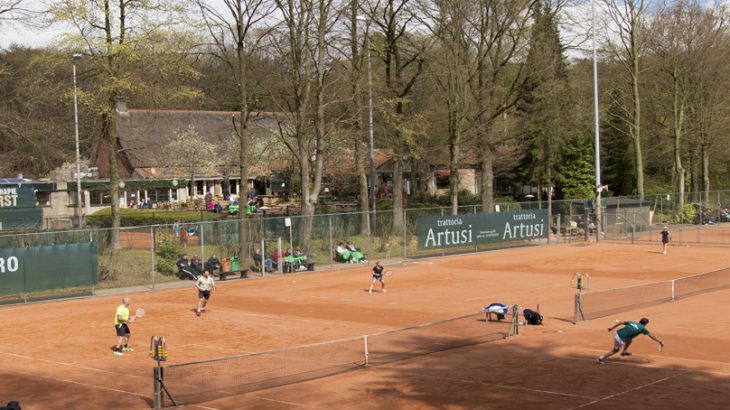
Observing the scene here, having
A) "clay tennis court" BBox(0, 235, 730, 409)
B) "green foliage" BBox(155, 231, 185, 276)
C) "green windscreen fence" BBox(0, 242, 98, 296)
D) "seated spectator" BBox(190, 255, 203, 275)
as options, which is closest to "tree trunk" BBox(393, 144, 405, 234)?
"clay tennis court" BBox(0, 235, 730, 409)

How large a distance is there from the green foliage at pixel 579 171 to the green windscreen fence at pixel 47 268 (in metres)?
51.3

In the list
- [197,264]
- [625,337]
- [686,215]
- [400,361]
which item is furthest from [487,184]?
[625,337]

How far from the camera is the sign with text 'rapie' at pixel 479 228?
151 ft

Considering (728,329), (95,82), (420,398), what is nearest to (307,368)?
(420,398)

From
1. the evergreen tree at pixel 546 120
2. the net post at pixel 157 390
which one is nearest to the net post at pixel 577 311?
the net post at pixel 157 390

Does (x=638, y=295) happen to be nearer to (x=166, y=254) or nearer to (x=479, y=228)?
(x=479, y=228)

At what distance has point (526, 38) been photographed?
5562 centimetres

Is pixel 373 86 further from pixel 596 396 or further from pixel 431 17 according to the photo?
pixel 596 396

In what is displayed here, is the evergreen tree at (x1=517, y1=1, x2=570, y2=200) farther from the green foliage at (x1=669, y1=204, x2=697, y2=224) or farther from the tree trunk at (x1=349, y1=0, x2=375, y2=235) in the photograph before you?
the tree trunk at (x1=349, y1=0, x2=375, y2=235)

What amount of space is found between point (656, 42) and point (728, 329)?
4966 cm

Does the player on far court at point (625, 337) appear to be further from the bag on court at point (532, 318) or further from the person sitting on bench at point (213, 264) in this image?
the person sitting on bench at point (213, 264)

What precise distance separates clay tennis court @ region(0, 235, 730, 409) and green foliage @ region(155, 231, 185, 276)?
2.52 metres

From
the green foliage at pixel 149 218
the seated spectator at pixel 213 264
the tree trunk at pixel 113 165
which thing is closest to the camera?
the tree trunk at pixel 113 165

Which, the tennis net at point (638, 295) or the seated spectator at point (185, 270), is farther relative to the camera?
the seated spectator at point (185, 270)
